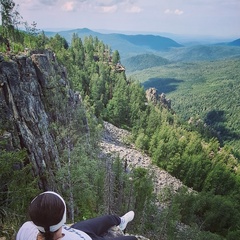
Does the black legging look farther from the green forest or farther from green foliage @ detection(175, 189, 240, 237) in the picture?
green foliage @ detection(175, 189, 240, 237)

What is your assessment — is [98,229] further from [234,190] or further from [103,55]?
[103,55]

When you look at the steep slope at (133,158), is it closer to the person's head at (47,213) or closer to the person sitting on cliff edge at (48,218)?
the person sitting on cliff edge at (48,218)

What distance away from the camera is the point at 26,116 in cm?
1978

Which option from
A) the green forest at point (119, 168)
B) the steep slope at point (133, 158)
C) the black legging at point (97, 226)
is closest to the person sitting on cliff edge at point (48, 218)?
the black legging at point (97, 226)

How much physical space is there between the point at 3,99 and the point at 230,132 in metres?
187

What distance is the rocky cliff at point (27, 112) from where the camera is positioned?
16484mm

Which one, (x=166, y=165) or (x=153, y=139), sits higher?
(x=153, y=139)

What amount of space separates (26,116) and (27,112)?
44cm

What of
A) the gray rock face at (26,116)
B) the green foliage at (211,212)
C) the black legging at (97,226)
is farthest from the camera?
the green foliage at (211,212)

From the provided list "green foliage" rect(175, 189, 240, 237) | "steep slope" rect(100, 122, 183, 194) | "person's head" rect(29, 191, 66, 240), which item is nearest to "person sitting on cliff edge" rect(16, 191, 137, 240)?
"person's head" rect(29, 191, 66, 240)

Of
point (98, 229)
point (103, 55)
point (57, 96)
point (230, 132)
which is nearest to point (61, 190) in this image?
point (57, 96)

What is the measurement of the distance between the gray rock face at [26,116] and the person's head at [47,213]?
11735 millimetres

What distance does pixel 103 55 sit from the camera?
115312mm

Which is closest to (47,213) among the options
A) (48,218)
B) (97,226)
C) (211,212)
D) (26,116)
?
(48,218)
